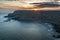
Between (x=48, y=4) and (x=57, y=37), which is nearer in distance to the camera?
(x=57, y=37)

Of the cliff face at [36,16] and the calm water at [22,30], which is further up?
the cliff face at [36,16]

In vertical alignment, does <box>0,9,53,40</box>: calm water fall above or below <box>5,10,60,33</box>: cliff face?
below

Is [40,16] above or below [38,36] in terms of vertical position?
above

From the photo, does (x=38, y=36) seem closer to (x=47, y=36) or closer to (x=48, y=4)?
(x=47, y=36)

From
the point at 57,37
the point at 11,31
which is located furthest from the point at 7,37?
the point at 57,37
